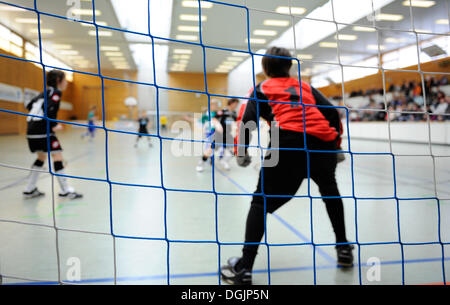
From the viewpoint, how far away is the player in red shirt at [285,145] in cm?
149

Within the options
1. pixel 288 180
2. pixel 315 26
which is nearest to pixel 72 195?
pixel 288 180

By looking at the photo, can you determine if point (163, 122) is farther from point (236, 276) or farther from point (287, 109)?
point (236, 276)

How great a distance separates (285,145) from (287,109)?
185 millimetres

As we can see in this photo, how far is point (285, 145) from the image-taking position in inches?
60.1

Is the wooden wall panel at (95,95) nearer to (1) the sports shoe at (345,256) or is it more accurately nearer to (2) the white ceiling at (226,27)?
(2) the white ceiling at (226,27)

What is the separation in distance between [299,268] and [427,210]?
6.04 feet

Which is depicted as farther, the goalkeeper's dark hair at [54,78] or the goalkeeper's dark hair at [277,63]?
the goalkeeper's dark hair at [54,78]

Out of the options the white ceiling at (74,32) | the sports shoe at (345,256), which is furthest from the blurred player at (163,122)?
the sports shoe at (345,256)

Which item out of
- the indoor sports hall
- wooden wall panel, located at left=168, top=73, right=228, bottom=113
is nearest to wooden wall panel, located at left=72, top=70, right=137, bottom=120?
wooden wall panel, located at left=168, top=73, right=228, bottom=113

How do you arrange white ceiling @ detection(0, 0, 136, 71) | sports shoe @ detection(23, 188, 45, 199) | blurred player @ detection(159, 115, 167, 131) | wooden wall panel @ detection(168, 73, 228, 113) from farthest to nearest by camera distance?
wooden wall panel @ detection(168, 73, 228, 113) → blurred player @ detection(159, 115, 167, 131) → white ceiling @ detection(0, 0, 136, 71) → sports shoe @ detection(23, 188, 45, 199)

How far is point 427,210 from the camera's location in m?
2.78

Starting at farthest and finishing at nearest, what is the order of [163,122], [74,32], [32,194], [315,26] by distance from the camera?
[163,122], [315,26], [74,32], [32,194]

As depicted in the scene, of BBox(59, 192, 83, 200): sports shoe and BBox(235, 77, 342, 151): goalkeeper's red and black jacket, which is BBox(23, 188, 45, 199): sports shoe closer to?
BBox(59, 192, 83, 200): sports shoe

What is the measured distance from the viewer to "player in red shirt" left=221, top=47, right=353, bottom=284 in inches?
58.6
